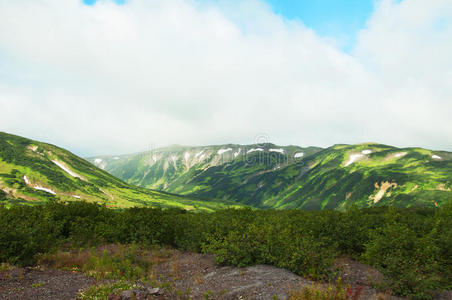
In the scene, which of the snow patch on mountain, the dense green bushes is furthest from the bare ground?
the snow patch on mountain

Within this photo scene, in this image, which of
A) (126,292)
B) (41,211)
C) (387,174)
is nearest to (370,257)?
(126,292)

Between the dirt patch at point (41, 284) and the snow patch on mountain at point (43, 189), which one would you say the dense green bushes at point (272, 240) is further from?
the snow patch on mountain at point (43, 189)

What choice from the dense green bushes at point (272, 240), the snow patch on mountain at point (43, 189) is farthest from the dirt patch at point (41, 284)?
the snow patch on mountain at point (43, 189)

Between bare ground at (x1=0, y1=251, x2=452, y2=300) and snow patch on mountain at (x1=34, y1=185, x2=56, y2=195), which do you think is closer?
bare ground at (x1=0, y1=251, x2=452, y2=300)

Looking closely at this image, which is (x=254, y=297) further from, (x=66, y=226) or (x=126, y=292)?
(x=66, y=226)

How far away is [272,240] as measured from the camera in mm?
16375

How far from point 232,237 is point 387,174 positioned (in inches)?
8061

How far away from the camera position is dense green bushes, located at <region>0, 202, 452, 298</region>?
1295 cm

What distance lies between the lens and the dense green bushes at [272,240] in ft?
42.5

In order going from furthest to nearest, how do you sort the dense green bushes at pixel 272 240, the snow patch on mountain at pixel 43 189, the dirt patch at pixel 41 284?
the snow patch on mountain at pixel 43 189 < the dense green bushes at pixel 272 240 < the dirt patch at pixel 41 284

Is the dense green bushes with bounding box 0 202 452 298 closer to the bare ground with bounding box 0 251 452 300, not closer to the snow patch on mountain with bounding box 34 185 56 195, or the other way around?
the bare ground with bounding box 0 251 452 300

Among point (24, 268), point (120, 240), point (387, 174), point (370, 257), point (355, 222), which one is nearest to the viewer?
point (24, 268)

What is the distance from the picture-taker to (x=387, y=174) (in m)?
183

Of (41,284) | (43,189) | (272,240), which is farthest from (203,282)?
(43,189)
